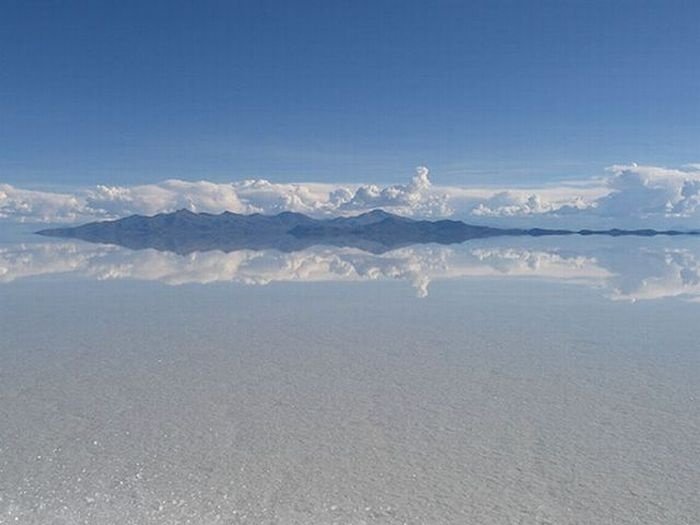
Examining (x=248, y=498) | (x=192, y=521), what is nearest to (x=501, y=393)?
(x=248, y=498)

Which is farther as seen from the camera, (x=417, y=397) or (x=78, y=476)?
(x=417, y=397)

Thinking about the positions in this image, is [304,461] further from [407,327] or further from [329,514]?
[407,327]

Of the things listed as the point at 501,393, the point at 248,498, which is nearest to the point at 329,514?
the point at 248,498

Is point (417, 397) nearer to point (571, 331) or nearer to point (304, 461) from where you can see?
point (304, 461)

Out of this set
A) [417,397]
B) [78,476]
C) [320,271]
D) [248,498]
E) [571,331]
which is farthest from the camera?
[320,271]

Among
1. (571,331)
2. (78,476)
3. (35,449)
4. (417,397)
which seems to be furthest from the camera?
(571,331)

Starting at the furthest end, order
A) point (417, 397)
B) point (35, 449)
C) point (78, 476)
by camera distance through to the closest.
Answer: point (417, 397) < point (35, 449) < point (78, 476)
